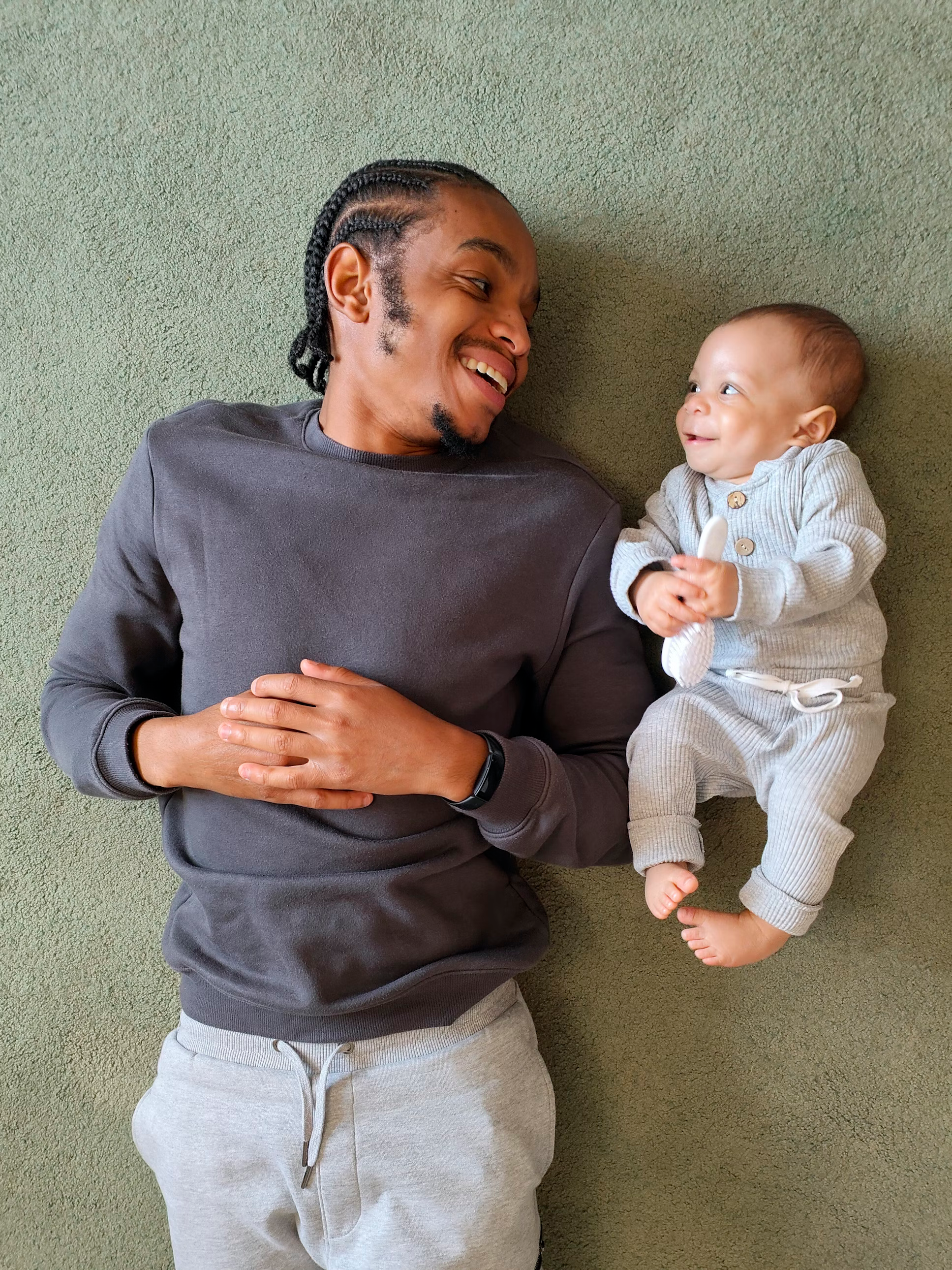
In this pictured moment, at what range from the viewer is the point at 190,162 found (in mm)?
1330

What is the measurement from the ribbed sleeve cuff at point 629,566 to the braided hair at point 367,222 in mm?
401

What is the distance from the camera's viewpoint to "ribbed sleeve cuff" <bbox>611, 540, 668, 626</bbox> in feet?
3.61

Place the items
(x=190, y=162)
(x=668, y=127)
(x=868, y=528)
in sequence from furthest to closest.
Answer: (x=190, y=162) < (x=668, y=127) < (x=868, y=528)

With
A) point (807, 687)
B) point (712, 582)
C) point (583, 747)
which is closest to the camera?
point (712, 582)

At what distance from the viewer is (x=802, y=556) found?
106cm

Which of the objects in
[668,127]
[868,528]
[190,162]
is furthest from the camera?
[190,162]

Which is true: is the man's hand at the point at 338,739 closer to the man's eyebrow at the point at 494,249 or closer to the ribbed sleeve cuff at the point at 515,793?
the ribbed sleeve cuff at the point at 515,793

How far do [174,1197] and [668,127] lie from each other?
5.06 feet

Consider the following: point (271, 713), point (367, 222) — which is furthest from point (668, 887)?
point (367, 222)

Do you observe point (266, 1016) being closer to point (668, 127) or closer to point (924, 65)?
point (668, 127)

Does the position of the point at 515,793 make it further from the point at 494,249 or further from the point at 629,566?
the point at 494,249

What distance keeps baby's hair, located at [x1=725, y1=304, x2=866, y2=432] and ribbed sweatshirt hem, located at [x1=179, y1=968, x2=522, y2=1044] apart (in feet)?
2.76

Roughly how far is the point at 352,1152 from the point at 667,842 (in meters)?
0.54

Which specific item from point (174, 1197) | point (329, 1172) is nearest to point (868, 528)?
point (329, 1172)
